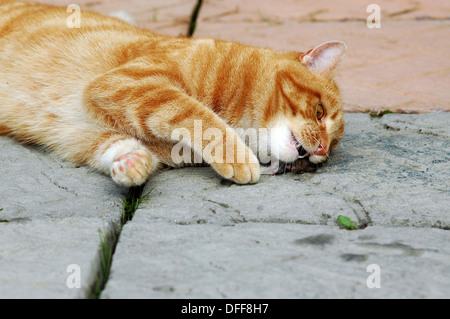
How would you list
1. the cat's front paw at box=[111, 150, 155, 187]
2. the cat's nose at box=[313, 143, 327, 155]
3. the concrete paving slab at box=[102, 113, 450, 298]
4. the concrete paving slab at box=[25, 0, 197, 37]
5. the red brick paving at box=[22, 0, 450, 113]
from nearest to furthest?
the concrete paving slab at box=[102, 113, 450, 298] < the cat's front paw at box=[111, 150, 155, 187] < the cat's nose at box=[313, 143, 327, 155] < the red brick paving at box=[22, 0, 450, 113] < the concrete paving slab at box=[25, 0, 197, 37]

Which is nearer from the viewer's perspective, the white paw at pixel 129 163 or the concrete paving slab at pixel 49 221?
the concrete paving slab at pixel 49 221

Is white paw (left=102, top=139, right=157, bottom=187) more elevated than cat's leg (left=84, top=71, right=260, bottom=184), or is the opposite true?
cat's leg (left=84, top=71, right=260, bottom=184)

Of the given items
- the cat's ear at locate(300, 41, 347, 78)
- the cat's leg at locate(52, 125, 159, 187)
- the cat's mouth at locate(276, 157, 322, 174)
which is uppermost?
the cat's ear at locate(300, 41, 347, 78)

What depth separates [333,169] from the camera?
2.67 metres

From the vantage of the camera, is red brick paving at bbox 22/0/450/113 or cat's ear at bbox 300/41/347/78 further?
red brick paving at bbox 22/0/450/113

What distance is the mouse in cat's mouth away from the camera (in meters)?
2.70

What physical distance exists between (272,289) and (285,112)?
1.31 m

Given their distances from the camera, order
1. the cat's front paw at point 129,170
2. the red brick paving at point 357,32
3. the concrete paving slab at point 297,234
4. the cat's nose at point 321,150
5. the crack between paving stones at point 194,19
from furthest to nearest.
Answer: the crack between paving stones at point 194,19
the red brick paving at point 357,32
the cat's nose at point 321,150
the cat's front paw at point 129,170
the concrete paving slab at point 297,234

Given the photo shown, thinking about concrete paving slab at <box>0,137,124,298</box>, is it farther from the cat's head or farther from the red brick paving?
the red brick paving

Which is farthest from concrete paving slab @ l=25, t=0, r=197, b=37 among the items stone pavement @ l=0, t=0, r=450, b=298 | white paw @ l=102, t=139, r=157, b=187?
white paw @ l=102, t=139, r=157, b=187

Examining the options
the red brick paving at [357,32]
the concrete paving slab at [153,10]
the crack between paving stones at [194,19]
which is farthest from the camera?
the concrete paving slab at [153,10]

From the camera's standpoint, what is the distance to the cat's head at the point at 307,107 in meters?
2.69

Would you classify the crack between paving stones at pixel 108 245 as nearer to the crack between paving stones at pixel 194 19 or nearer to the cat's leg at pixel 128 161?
the cat's leg at pixel 128 161

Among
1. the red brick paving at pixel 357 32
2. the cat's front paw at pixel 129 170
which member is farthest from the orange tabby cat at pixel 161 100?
the red brick paving at pixel 357 32
